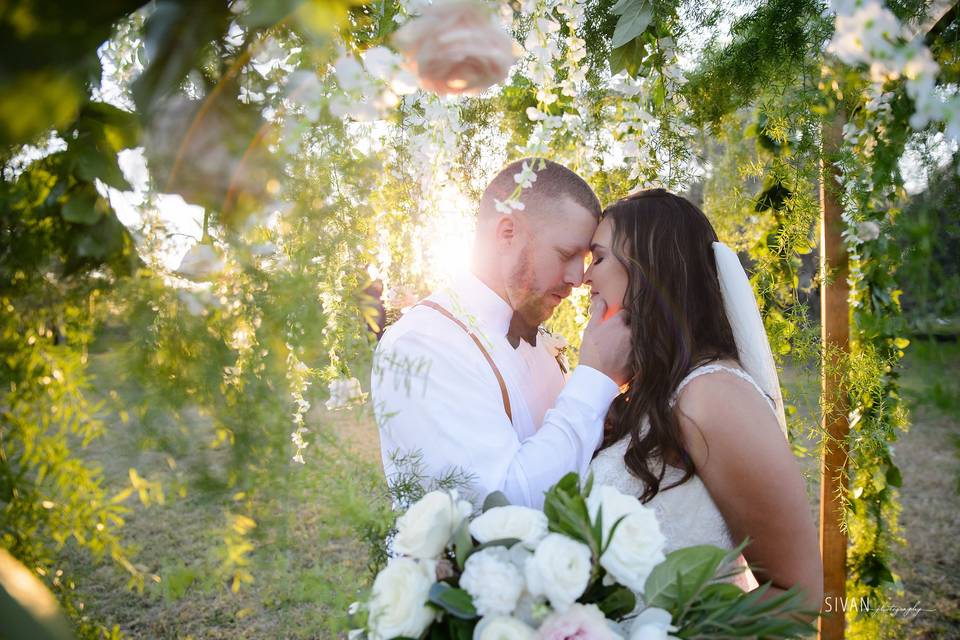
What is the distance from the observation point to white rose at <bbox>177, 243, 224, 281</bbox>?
695mm

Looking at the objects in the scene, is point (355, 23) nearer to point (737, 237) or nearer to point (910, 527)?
point (737, 237)

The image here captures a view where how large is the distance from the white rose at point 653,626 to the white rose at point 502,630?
183mm

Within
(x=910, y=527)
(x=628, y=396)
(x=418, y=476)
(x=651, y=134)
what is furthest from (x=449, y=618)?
(x=910, y=527)

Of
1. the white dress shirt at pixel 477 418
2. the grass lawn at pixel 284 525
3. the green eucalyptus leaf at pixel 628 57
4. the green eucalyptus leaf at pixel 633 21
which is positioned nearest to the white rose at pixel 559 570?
the grass lawn at pixel 284 525

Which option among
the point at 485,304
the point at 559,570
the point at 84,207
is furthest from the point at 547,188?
the point at 84,207

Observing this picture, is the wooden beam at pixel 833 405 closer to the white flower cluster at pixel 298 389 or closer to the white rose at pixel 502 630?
the white rose at pixel 502 630

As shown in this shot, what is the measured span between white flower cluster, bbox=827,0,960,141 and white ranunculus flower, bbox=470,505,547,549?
105cm

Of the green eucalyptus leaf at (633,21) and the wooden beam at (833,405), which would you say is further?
the wooden beam at (833,405)

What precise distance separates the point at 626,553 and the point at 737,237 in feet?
8.74

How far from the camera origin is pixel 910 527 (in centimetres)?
570

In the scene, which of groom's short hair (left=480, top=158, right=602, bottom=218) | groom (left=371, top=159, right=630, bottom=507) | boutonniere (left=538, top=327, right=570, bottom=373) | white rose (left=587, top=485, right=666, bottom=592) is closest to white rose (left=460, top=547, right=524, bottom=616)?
white rose (left=587, top=485, right=666, bottom=592)

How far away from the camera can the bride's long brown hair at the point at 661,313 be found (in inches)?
76.3

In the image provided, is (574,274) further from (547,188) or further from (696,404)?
(696,404)

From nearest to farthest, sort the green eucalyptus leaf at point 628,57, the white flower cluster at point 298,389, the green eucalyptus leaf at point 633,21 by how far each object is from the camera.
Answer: the white flower cluster at point 298,389
the green eucalyptus leaf at point 633,21
the green eucalyptus leaf at point 628,57
